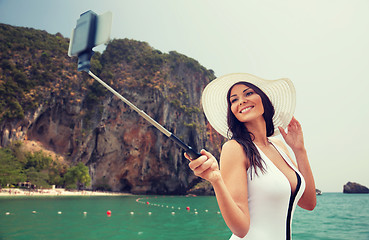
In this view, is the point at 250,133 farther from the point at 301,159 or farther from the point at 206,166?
the point at 206,166

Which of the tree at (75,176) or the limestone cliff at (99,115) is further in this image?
the limestone cliff at (99,115)

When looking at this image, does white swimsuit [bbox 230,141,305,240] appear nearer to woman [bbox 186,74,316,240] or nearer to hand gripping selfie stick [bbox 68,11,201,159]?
woman [bbox 186,74,316,240]

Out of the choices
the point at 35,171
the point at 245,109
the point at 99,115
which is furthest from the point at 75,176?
the point at 245,109

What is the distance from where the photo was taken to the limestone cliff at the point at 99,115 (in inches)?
1711

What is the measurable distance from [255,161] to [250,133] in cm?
31

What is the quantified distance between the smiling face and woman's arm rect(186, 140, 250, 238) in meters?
0.28

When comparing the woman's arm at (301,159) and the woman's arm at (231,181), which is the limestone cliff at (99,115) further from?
the woman's arm at (231,181)

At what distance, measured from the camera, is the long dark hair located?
134 cm

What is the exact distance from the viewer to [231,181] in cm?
124

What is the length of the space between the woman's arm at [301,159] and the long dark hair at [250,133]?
15 cm

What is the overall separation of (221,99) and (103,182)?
1824 inches

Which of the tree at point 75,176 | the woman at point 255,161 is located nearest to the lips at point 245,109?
the woman at point 255,161

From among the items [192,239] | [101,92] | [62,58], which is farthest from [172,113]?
[192,239]

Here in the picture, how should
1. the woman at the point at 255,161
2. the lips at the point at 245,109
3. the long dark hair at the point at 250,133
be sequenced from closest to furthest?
the woman at the point at 255,161 → the long dark hair at the point at 250,133 → the lips at the point at 245,109
